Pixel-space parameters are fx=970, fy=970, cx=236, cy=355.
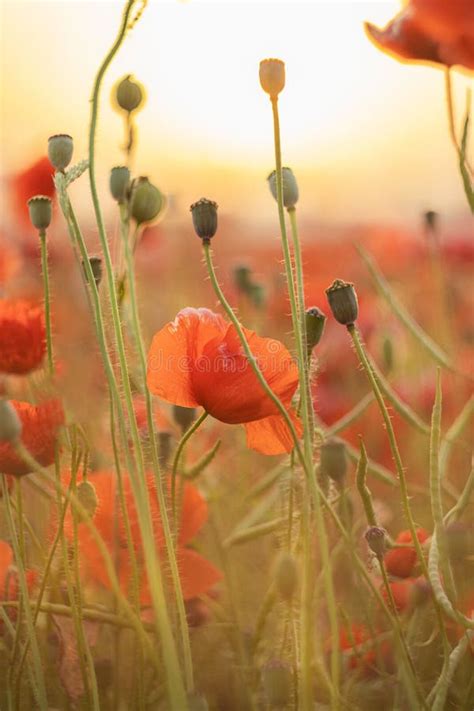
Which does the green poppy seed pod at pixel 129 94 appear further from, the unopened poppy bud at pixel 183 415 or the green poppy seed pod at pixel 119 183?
the unopened poppy bud at pixel 183 415

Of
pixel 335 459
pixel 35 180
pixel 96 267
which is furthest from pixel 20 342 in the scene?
pixel 35 180

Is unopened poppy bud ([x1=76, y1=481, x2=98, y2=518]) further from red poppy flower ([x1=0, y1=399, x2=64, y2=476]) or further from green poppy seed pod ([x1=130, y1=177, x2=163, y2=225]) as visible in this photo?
green poppy seed pod ([x1=130, y1=177, x2=163, y2=225])

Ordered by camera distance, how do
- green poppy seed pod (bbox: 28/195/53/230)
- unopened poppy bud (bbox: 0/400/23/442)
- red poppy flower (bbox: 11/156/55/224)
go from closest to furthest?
1. unopened poppy bud (bbox: 0/400/23/442)
2. green poppy seed pod (bbox: 28/195/53/230)
3. red poppy flower (bbox: 11/156/55/224)

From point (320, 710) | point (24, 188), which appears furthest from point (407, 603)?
point (24, 188)

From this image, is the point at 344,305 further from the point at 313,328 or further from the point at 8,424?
the point at 8,424

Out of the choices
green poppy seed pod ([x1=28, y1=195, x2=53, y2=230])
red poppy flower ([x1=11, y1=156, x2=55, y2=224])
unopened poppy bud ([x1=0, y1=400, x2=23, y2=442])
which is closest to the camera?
unopened poppy bud ([x1=0, y1=400, x2=23, y2=442])

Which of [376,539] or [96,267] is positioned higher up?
[96,267]

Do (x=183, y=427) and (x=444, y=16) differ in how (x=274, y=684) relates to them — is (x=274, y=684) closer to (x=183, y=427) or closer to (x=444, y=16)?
(x=183, y=427)

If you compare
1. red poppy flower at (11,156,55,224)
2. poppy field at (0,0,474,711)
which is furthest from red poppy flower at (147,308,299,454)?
red poppy flower at (11,156,55,224)
